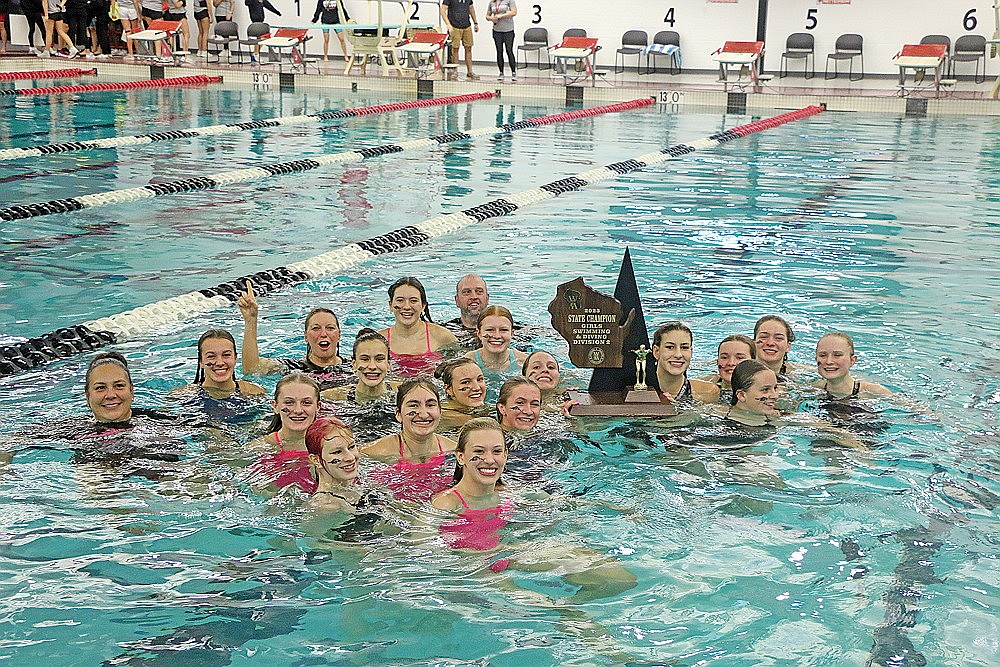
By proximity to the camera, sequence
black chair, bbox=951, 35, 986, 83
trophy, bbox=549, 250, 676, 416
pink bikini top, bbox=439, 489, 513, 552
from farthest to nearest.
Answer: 1. black chair, bbox=951, 35, 986, 83
2. trophy, bbox=549, 250, 676, 416
3. pink bikini top, bbox=439, 489, 513, 552

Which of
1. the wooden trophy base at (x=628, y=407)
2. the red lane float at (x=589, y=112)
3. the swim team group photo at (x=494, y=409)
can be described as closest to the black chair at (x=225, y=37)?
the red lane float at (x=589, y=112)

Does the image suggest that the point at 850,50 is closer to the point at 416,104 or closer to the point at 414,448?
the point at 416,104

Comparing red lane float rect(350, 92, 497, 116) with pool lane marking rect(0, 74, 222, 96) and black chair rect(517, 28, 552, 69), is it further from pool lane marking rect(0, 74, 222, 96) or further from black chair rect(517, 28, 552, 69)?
pool lane marking rect(0, 74, 222, 96)

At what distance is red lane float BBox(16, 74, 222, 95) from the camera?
16633 millimetres

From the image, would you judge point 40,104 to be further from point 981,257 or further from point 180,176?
point 981,257

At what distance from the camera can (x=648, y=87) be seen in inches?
755

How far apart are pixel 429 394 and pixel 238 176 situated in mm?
6804

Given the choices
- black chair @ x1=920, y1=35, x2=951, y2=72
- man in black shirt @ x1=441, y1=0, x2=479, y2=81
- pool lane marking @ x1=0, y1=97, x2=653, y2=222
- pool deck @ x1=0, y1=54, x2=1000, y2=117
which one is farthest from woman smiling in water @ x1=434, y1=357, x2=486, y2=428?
black chair @ x1=920, y1=35, x2=951, y2=72

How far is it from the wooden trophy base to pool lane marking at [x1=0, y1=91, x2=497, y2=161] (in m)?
8.26

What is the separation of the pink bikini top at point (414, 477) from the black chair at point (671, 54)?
59.6 feet

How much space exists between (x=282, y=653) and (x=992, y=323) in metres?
4.61

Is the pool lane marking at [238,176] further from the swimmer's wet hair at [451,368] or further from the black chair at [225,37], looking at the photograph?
the black chair at [225,37]

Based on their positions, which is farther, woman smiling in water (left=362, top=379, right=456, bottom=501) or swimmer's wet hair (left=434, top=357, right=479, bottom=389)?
swimmer's wet hair (left=434, top=357, right=479, bottom=389)

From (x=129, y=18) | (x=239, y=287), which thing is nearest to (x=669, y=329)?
(x=239, y=287)
